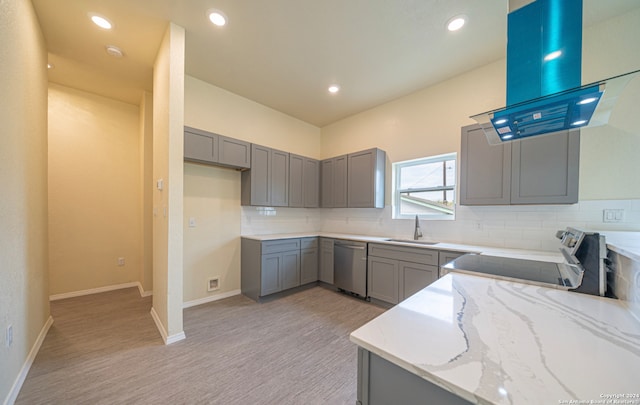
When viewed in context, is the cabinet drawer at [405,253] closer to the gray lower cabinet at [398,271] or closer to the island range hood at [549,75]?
the gray lower cabinet at [398,271]

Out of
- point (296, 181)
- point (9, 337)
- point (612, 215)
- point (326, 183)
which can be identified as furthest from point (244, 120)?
point (612, 215)

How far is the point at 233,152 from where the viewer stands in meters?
3.21

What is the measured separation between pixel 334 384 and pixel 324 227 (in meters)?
3.07

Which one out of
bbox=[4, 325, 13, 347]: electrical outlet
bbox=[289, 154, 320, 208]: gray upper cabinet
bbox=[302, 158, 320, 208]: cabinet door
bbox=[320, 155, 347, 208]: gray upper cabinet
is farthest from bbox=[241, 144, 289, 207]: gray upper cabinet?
bbox=[4, 325, 13, 347]: electrical outlet

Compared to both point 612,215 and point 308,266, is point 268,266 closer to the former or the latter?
point 308,266

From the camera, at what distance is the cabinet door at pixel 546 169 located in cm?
211

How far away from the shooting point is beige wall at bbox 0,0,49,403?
1495 mm

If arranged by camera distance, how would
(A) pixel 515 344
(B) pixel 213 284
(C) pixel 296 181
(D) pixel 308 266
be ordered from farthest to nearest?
(C) pixel 296 181
(D) pixel 308 266
(B) pixel 213 284
(A) pixel 515 344

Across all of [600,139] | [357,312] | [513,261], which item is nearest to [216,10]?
[513,261]

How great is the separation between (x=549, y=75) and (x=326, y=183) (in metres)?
3.27

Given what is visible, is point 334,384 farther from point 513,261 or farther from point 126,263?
point 126,263

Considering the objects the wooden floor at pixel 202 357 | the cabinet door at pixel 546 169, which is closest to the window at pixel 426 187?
the cabinet door at pixel 546 169

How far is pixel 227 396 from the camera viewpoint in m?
1.62

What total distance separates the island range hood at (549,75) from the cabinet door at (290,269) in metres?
2.84
